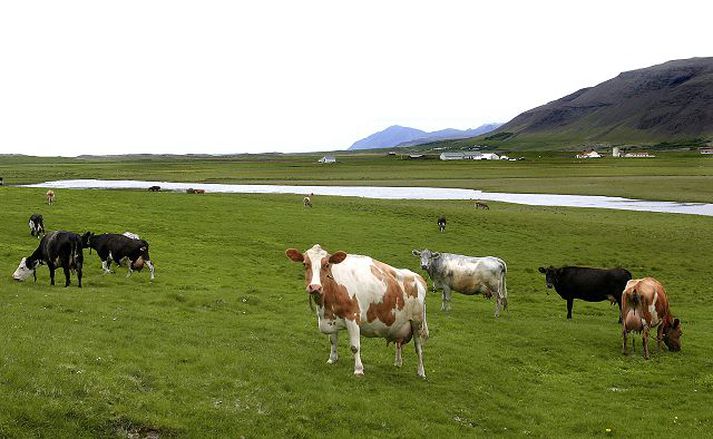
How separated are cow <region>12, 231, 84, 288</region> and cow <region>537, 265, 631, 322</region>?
2066 centimetres

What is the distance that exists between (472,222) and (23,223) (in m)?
36.1

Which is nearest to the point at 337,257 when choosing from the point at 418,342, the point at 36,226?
the point at 418,342

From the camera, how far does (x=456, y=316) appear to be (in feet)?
79.4

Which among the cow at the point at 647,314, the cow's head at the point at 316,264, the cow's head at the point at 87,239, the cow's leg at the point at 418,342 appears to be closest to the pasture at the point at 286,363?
the cow's leg at the point at 418,342

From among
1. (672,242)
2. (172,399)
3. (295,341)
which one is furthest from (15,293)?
(672,242)

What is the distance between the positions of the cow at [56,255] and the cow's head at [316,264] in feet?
43.6

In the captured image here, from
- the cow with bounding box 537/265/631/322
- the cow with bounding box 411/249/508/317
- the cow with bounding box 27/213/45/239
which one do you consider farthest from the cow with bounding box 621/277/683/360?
the cow with bounding box 27/213/45/239

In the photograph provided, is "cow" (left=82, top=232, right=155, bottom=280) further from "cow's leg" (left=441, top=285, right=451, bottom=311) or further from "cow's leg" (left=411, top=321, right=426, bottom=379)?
"cow's leg" (left=411, top=321, right=426, bottom=379)

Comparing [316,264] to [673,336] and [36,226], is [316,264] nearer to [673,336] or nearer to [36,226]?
[673,336]

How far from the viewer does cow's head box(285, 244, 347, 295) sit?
1322cm

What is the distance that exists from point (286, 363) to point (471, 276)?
12.9m

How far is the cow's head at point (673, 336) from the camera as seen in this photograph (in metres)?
19.9

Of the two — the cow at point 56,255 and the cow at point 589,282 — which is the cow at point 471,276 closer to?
the cow at point 589,282

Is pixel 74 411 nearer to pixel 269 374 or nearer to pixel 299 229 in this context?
pixel 269 374
